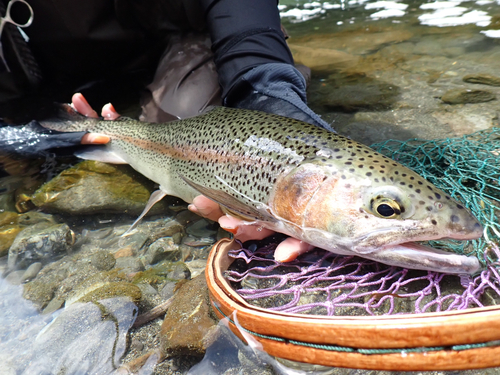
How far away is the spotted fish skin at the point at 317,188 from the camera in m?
1.46

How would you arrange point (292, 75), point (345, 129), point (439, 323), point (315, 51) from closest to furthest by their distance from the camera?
point (439, 323), point (292, 75), point (345, 129), point (315, 51)

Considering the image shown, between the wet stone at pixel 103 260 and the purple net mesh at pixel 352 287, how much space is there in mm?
926

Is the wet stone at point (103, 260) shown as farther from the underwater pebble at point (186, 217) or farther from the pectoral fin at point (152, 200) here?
the underwater pebble at point (186, 217)

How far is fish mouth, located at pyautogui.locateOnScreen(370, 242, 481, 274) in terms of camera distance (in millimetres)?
1408

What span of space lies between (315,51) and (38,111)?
161 inches

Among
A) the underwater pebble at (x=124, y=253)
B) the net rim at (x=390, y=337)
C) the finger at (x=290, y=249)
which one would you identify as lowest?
the underwater pebble at (x=124, y=253)

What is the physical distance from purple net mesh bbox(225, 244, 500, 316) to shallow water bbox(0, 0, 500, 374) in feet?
0.90

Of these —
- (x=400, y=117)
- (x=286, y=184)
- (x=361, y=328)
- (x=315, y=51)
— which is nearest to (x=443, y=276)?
(x=361, y=328)

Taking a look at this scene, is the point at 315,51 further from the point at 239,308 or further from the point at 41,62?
the point at 239,308

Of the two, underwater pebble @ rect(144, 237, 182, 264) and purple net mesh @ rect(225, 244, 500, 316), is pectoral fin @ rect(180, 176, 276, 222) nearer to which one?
Result: purple net mesh @ rect(225, 244, 500, 316)

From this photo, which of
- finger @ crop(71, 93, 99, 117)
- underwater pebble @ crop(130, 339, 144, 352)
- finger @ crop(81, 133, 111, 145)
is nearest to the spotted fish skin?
underwater pebble @ crop(130, 339, 144, 352)

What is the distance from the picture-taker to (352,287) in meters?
1.64

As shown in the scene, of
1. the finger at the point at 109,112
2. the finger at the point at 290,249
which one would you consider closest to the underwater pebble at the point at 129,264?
the finger at the point at 290,249

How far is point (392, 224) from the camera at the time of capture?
1.48 metres
